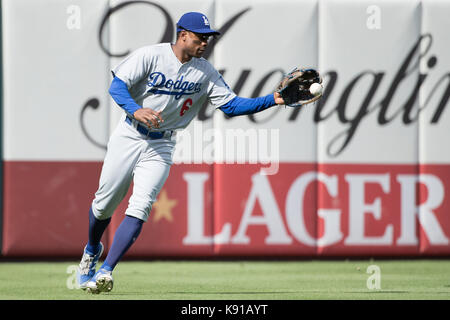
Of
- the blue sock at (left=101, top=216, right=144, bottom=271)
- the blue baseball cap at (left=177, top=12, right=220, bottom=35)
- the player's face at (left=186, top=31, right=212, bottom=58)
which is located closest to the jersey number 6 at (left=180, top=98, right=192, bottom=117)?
the player's face at (left=186, top=31, right=212, bottom=58)

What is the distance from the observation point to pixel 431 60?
940 cm

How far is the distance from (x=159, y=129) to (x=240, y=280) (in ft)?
6.13

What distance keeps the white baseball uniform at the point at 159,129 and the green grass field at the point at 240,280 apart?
0.74 metres

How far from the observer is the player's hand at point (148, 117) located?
579cm

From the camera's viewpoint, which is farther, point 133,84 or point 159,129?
point 159,129

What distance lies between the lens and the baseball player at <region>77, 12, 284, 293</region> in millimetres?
6148

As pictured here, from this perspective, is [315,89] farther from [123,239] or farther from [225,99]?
[123,239]

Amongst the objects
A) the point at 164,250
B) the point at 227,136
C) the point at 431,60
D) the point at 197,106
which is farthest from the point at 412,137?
the point at 197,106

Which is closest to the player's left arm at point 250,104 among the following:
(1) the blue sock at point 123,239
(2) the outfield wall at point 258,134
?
(1) the blue sock at point 123,239

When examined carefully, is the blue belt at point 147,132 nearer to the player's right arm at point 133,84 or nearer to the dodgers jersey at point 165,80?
the dodgers jersey at point 165,80

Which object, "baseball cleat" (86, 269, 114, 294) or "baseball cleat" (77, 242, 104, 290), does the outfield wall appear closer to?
"baseball cleat" (77, 242, 104, 290)

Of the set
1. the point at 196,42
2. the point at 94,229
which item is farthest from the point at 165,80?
the point at 94,229

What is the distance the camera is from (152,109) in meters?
6.29

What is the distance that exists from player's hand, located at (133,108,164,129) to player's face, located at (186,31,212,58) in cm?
64
